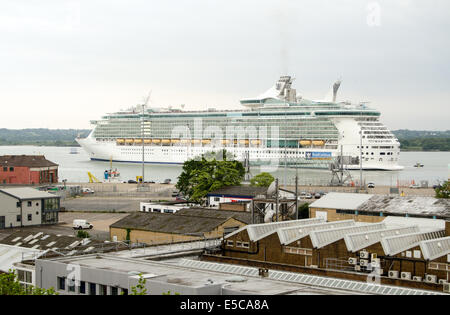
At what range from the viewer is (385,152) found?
8150cm

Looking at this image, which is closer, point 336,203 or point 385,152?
point 336,203

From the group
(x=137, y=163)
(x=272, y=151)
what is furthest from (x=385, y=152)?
(x=137, y=163)

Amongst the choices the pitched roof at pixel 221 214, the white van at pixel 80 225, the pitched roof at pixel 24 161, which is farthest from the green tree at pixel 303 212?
the pitched roof at pixel 24 161

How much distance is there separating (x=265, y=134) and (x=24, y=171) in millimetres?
38657

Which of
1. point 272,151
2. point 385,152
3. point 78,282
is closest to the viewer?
point 78,282

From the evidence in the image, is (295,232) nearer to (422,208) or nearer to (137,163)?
(422,208)

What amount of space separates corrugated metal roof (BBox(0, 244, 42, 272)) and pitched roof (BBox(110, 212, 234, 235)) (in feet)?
18.1

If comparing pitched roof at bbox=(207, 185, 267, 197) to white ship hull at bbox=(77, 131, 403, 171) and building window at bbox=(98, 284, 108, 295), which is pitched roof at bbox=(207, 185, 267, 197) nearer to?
building window at bbox=(98, 284, 108, 295)

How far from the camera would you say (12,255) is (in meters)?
19.6

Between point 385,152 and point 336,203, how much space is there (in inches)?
2138

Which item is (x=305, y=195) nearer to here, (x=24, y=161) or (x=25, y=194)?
(x=25, y=194)

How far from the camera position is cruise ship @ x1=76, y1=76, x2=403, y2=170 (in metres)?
82.9

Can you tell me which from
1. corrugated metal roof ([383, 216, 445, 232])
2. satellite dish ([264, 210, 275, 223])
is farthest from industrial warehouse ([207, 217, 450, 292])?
corrugated metal roof ([383, 216, 445, 232])
